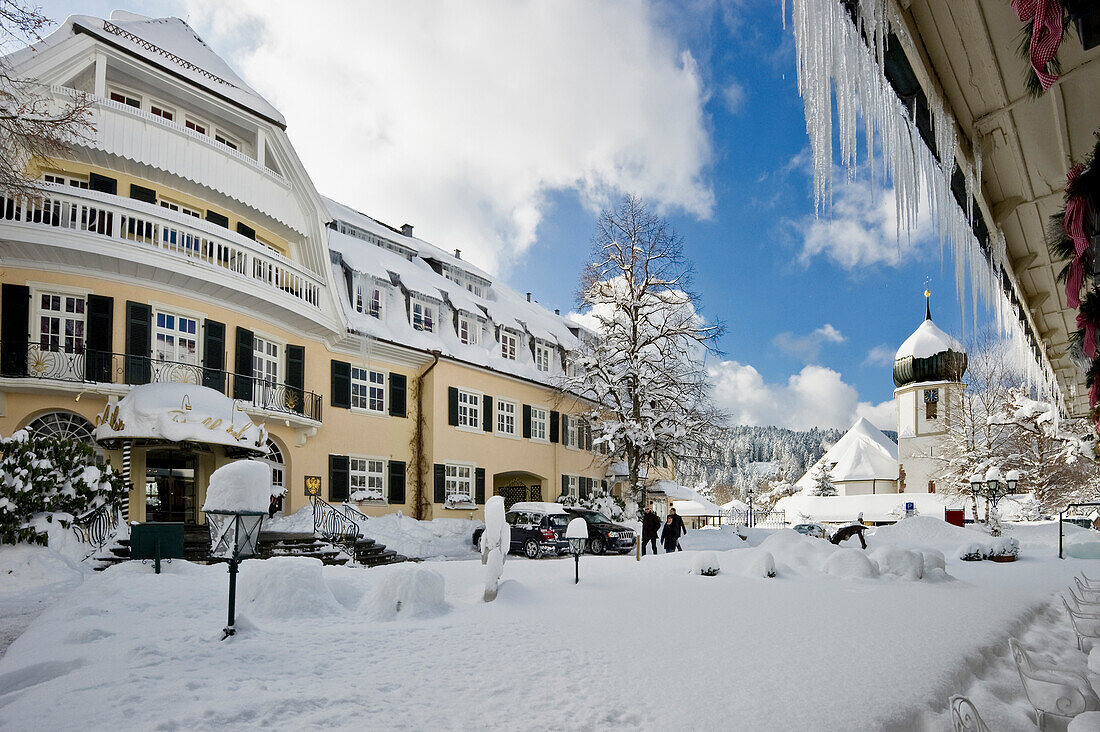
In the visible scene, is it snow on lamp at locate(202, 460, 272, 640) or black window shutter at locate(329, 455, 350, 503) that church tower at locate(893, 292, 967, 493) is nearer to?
black window shutter at locate(329, 455, 350, 503)

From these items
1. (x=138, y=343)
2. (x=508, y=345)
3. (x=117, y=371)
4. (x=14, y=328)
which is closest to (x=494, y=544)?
(x=117, y=371)

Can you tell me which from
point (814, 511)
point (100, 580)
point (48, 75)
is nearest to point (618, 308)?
point (48, 75)

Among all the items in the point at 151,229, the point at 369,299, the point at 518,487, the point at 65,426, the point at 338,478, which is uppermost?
the point at 151,229

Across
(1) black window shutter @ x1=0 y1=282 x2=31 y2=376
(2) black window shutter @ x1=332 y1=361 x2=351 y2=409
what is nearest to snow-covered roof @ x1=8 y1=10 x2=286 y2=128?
(1) black window shutter @ x1=0 y1=282 x2=31 y2=376

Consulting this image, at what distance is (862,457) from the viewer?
63.4 metres

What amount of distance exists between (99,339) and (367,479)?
368 inches

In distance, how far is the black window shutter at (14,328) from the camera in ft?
53.2

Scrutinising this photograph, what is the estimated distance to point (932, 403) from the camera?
49.8 m

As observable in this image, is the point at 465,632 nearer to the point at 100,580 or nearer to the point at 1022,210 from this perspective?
the point at 100,580

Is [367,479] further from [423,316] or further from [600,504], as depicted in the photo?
[600,504]

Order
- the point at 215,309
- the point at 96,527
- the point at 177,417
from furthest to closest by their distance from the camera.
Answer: the point at 215,309 → the point at 177,417 → the point at 96,527

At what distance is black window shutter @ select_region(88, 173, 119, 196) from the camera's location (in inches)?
709

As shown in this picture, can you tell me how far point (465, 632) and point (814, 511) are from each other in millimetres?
55161

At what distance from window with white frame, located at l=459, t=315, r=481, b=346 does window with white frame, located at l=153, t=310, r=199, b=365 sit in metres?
11.1
